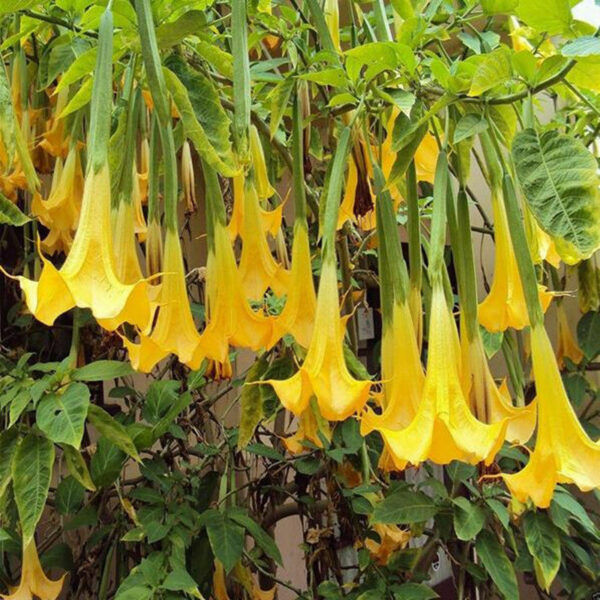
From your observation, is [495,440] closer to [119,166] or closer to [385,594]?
[119,166]

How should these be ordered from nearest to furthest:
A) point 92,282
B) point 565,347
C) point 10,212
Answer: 1. point 92,282
2. point 10,212
3. point 565,347

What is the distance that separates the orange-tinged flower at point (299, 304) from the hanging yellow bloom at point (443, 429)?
0.10m

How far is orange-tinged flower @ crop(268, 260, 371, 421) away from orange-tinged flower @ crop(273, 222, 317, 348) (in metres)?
0.05

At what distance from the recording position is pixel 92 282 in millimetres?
365

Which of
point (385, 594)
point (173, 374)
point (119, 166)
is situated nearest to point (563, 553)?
point (385, 594)

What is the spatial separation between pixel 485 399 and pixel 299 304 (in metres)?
0.14

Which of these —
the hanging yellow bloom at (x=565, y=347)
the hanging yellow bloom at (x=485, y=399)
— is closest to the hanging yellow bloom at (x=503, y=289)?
the hanging yellow bloom at (x=485, y=399)

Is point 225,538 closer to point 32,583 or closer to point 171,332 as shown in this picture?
point 32,583

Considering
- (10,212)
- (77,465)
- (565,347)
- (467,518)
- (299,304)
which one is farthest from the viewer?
(565,347)

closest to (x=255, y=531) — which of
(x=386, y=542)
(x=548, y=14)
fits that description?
(x=386, y=542)

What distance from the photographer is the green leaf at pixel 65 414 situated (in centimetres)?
61

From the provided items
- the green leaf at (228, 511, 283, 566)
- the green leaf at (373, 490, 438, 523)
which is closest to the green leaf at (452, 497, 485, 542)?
the green leaf at (373, 490, 438, 523)

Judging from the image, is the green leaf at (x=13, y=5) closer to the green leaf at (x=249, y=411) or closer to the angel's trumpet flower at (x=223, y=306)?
the angel's trumpet flower at (x=223, y=306)

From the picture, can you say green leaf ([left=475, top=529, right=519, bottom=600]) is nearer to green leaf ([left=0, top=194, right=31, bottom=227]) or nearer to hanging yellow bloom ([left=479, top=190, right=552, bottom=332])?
hanging yellow bloom ([left=479, top=190, right=552, bottom=332])
